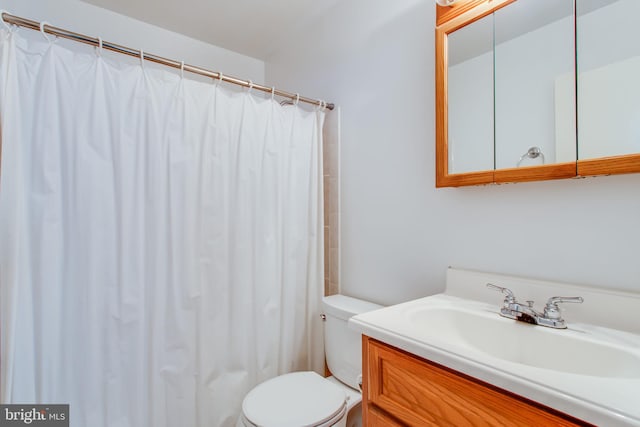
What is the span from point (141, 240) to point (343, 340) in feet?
3.16

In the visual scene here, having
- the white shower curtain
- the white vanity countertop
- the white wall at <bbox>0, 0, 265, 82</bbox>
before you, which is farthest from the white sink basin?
the white wall at <bbox>0, 0, 265, 82</bbox>

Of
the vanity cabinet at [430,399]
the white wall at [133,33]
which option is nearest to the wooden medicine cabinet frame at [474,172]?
the vanity cabinet at [430,399]

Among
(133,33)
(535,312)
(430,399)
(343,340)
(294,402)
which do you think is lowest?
(294,402)

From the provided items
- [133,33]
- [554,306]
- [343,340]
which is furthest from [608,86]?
[133,33]

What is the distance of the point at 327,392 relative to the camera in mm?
1278

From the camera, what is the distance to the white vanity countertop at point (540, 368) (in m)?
0.54

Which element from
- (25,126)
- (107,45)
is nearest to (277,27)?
(107,45)

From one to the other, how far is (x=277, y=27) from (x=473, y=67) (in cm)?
137

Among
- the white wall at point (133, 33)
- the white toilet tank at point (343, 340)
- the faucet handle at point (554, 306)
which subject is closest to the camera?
the faucet handle at point (554, 306)

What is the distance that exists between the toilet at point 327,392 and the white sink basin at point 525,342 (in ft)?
1.49

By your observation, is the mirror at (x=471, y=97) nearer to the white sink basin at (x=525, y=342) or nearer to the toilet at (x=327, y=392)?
the white sink basin at (x=525, y=342)

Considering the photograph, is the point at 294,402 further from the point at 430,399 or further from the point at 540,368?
the point at 540,368

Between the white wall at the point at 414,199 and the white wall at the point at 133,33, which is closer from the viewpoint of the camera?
the white wall at the point at 414,199

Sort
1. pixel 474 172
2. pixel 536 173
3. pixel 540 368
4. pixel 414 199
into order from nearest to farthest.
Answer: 1. pixel 540 368
2. pixel 536 173
3. pixel 474 172
4. pixel 414 199
